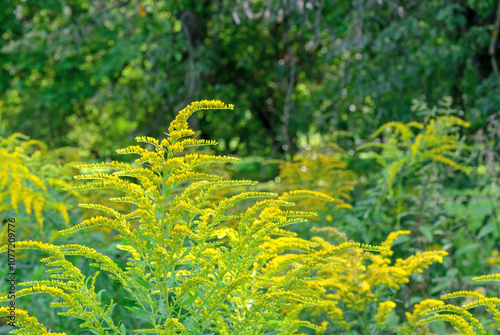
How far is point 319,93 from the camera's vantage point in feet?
19.7

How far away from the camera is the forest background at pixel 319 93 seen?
3.61 m

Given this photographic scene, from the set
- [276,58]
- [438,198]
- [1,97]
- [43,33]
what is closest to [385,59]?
[438,198]

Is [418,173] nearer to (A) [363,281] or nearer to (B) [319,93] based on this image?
(A) [363,281]

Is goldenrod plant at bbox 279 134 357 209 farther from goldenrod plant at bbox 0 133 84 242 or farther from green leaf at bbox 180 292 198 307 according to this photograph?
green leaf at bbox 180 292 198 307

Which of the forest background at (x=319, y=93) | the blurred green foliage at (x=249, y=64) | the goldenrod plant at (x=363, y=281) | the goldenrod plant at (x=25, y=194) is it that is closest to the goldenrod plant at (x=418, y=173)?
the forest background at (x=319, y=93)

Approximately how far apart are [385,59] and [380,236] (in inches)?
85.7

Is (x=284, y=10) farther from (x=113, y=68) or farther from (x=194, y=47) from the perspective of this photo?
(x=113, y=68)

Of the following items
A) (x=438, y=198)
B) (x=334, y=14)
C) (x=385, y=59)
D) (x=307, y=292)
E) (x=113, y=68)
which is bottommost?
(x=307, y=292)

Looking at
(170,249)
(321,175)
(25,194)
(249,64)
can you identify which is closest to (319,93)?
(249,64)

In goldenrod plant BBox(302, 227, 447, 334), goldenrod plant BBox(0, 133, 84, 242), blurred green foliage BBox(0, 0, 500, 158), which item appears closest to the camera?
goldenrod plant BBox(302, 227, 447, 334)

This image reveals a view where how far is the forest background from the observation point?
361 centimetres

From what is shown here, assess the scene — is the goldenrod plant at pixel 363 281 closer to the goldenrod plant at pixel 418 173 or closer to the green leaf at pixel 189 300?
the green leaf at pixel 189 300

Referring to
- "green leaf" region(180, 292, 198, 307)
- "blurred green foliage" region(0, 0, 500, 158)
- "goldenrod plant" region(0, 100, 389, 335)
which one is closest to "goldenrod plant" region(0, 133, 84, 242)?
"goldenrod plant" region(0, 100, 389, 335)

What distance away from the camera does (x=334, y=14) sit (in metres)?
6.12
